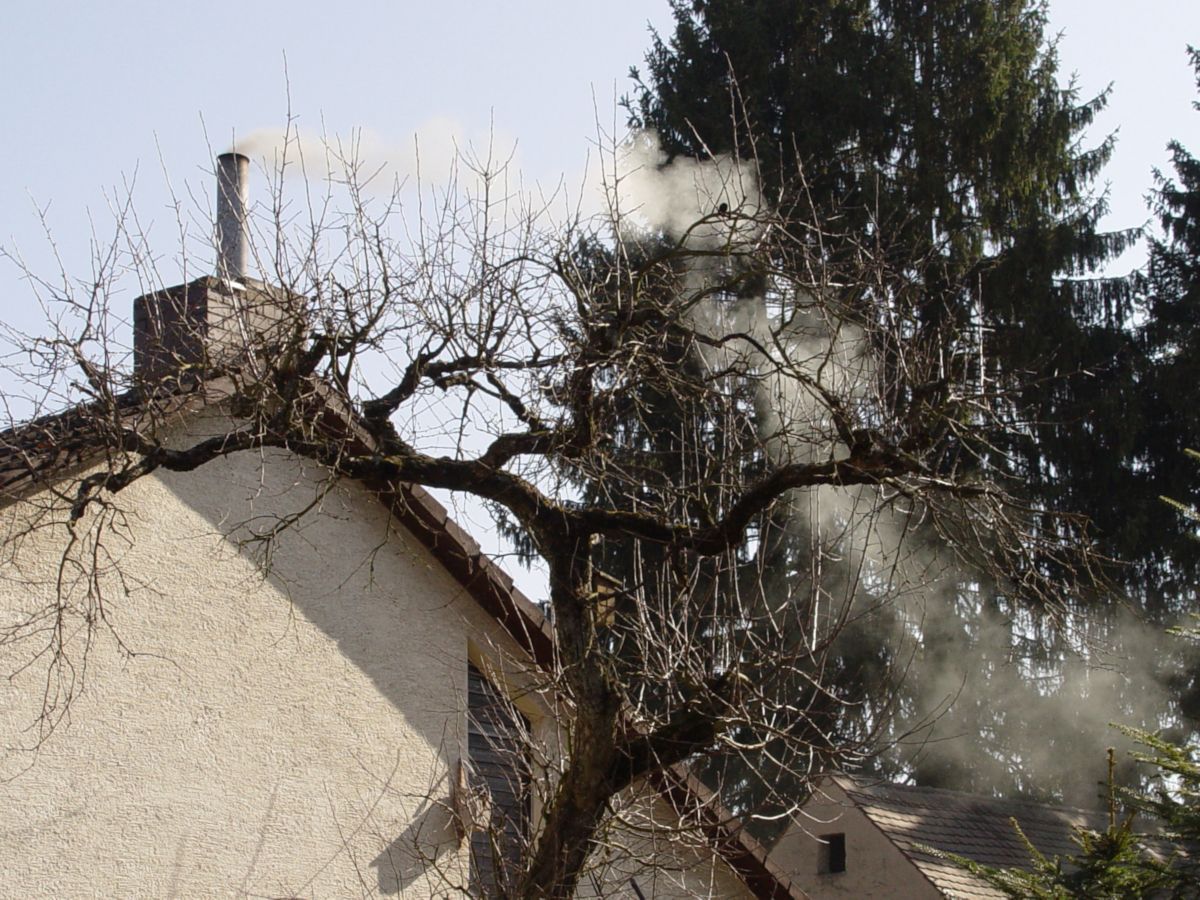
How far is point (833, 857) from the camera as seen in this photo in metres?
16.9

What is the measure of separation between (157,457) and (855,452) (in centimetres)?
310

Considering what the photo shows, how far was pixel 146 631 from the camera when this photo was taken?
9047 mm

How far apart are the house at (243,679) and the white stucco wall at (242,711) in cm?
1

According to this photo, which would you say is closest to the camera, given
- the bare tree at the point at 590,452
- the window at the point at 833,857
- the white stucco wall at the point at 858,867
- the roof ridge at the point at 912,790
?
the bare tree at the point at 590,452

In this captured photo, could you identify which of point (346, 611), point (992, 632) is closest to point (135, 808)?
point (346, 611)

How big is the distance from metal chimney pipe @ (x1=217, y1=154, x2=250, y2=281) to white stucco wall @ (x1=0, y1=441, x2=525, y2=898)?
1158 mm

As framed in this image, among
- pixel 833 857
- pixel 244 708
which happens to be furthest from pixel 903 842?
pixel 244 708

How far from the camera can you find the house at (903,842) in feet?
51.9

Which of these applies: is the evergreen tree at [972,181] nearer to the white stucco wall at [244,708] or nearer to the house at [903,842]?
the house at [903,842]

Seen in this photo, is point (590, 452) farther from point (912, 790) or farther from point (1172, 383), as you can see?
point (1172, 383)

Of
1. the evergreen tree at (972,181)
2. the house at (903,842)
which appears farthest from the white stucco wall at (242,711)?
the evergreen tree at (972,181)

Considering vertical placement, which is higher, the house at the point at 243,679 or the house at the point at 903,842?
the house at the point at 243,679

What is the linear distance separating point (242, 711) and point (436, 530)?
1697 mm

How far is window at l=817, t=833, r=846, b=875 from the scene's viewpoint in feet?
55.0
